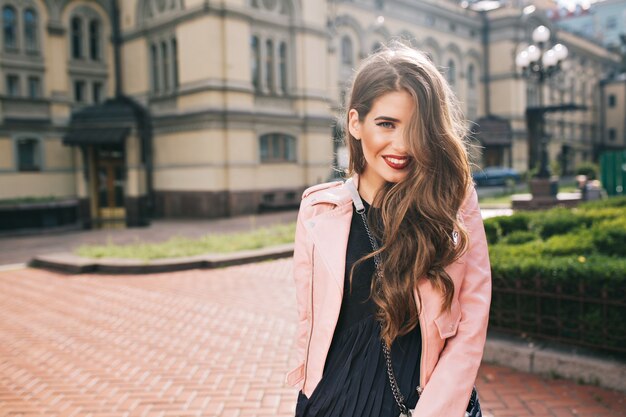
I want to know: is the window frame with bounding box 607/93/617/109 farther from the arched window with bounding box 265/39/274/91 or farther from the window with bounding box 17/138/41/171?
the window with bounding box 17/138/41/171

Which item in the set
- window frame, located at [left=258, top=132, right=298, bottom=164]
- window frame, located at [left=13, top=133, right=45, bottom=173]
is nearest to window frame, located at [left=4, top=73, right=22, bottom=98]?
window frame, located at [left=13, top=133, right=45, bottom=173]

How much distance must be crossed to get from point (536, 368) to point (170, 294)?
5.93 meters

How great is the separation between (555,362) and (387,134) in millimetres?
3635

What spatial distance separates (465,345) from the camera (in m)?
1.89

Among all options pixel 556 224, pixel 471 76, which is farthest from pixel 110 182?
pixel 471 76

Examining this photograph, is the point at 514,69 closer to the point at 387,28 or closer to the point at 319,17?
the point at 387,28

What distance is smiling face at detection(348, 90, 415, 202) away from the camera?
1.97 m

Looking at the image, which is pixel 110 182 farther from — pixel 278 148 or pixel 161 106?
pixel 278 148

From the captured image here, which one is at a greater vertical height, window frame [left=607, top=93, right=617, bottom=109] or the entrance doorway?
window frame [left=607, top=93, right=617, bottom=109]

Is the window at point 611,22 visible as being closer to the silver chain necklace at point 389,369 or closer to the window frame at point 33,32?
the window frame at point 33,32

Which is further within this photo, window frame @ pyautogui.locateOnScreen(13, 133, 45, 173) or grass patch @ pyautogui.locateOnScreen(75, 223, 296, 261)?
window frame @ pyautogui.locateOnScreen(13, 133, 45, 173)

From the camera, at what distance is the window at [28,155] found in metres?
23.3

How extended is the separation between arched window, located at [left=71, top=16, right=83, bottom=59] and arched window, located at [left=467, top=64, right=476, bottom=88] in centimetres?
2593

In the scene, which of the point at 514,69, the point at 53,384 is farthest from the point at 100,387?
the point at 514,69
